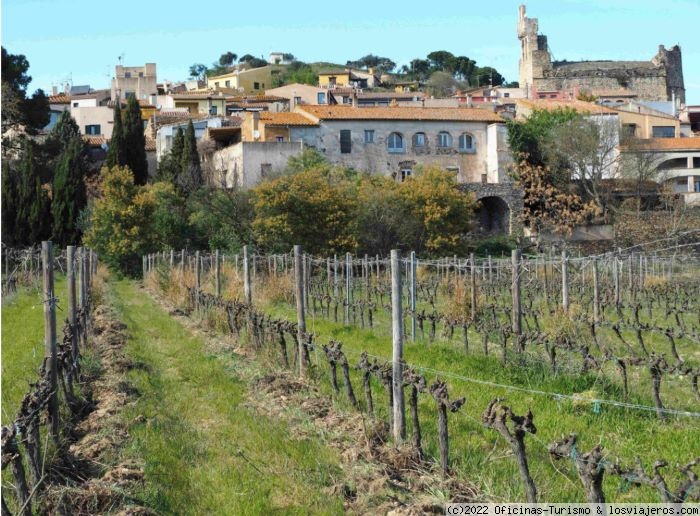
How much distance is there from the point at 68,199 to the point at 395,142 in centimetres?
1816

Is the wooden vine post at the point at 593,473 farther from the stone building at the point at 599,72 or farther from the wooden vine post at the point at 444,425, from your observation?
the stone building at the point at 599,72

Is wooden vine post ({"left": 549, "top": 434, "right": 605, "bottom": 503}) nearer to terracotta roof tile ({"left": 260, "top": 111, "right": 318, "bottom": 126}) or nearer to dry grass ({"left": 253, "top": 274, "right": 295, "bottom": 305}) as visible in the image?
dry grass ({"left": 253, "top": 274, "right": 295, "bottom": 305})

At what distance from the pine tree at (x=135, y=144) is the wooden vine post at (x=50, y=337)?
41.9 m

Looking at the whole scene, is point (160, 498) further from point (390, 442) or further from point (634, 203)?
point (634, 203)

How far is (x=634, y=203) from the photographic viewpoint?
1935 inches

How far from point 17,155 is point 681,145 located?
38.9 m

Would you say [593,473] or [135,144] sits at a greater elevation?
[135,144]

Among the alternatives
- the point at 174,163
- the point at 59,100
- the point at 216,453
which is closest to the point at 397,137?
the point at 174,163

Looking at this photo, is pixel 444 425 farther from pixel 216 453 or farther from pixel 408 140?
pixel 408 140

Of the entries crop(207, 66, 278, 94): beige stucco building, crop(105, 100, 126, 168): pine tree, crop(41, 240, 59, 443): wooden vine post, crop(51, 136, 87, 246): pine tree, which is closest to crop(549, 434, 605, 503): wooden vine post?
crop(41, 240, 59, 443): wooden vine post

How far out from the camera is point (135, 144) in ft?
168

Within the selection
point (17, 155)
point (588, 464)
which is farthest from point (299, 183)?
point (588, 464)

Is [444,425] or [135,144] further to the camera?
[135,144]

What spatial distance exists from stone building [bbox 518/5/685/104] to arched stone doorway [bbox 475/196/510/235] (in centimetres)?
4828
